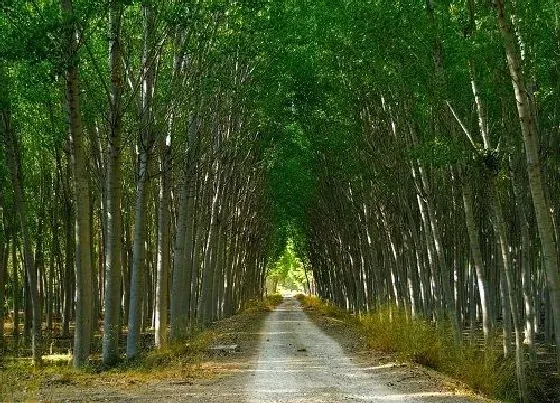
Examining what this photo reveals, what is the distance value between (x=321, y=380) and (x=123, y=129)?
893 cm

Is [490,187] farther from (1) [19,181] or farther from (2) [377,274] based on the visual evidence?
(2) [377,274]

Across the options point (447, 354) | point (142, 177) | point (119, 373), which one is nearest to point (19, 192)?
point (142, 177)

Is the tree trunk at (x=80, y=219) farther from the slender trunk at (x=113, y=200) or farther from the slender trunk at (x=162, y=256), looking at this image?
the slender trunk at (x=162, y=256)

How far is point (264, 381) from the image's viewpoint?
1258cm

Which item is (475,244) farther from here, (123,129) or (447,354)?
(123,129)

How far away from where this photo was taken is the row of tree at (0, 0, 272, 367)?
44.5ft

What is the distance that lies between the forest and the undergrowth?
554 mm

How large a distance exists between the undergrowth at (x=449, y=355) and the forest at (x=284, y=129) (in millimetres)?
554

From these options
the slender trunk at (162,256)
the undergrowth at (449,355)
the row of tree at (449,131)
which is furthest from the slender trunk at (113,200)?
the undergrowth at (449,355)

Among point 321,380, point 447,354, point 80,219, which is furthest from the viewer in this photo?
point 447,354

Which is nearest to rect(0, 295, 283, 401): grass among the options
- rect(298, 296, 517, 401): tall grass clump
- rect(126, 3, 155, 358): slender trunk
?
rect(126, 3, 155, 358): slender trunk

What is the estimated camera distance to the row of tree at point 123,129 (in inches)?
535

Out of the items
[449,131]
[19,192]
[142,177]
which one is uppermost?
[449,131]

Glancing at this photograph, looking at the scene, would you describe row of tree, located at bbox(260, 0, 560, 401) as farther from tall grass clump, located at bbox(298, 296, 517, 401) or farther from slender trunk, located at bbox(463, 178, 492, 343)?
tall grass clump, located at bbox(298, 296, 517, 401)
